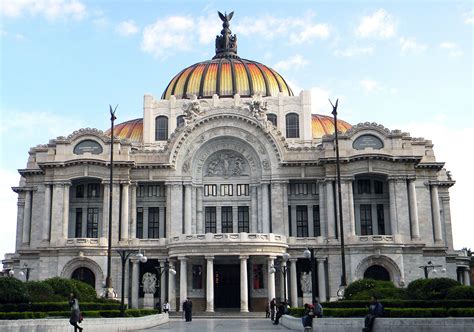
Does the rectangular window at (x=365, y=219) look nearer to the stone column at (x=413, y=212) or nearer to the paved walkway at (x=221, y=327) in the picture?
the stone column at (x=413, y=212)

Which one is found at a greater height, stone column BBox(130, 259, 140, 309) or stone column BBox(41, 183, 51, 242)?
stone column BBox(41, 183, 51, 242)

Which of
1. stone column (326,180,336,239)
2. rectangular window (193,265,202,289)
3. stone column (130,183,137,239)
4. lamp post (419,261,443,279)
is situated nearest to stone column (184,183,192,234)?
rectangular window (193,265,202,289)

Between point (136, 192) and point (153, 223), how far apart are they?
402 cm

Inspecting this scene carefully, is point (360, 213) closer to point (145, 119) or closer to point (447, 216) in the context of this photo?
point (447, 216)

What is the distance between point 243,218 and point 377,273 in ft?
52.3

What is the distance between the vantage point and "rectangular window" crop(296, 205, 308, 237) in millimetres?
67000

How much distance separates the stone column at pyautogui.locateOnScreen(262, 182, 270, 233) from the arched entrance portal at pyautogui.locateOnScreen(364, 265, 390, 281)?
37.7ft

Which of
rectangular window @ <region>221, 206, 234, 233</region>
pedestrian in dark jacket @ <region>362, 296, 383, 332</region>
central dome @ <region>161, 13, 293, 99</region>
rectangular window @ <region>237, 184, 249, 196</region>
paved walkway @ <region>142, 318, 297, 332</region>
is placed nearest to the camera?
pedestrian in dark jacket @ <region>362, 296, 383, 332</region>

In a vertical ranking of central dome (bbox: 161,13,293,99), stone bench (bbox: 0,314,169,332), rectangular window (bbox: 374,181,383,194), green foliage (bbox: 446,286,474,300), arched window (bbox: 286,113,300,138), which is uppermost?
central dome (bbox: 161,13,293,99)

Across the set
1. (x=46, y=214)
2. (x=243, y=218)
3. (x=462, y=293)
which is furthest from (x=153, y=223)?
(x=462, y=293)

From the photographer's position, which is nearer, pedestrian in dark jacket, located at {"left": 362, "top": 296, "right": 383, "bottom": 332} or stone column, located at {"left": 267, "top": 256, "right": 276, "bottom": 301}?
pedestrian in dark jacket, located at {"left": 362, "top": 296, "right": 383, "bottom": 332}

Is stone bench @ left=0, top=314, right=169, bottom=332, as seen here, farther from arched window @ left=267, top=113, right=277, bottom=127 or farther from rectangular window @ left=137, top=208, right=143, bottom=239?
arched window @ left=267, top=113, right=277, bottom=127

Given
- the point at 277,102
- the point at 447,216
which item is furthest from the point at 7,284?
the point at 447,216

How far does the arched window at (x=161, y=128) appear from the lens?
7719 cm
